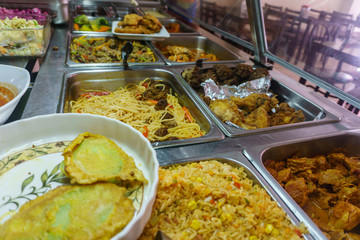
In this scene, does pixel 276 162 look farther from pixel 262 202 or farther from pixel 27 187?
pixel 27 187

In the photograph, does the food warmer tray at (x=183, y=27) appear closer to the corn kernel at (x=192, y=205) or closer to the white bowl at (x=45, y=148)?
the white bowl at (x=45, y=148)

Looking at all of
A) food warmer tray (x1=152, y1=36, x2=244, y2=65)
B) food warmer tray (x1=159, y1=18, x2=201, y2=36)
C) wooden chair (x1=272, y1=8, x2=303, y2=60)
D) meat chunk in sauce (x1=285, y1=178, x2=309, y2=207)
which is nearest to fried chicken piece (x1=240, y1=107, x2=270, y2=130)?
meat chunk in sauce (x1=285, y1=178, x2=309, y2=207)

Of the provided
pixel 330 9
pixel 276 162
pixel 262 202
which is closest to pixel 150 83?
pixel 276 162

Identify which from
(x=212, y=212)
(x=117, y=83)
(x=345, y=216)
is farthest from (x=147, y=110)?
(x=345, y=216)

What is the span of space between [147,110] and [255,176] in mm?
1426

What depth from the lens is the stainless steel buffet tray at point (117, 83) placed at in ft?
7.83

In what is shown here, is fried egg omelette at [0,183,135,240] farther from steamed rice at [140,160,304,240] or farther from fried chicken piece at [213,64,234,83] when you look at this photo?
fried chicken piece at [213,64,234,83]

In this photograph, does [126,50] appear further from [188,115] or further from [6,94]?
[6,94]

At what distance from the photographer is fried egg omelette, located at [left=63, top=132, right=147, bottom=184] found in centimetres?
105

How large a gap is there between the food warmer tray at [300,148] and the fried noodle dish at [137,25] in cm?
287

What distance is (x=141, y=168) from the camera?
1.23 m

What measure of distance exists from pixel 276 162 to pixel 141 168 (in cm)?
131

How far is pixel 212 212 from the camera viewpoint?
4.59 feet

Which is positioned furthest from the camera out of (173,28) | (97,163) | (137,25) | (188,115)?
(173,28)
